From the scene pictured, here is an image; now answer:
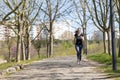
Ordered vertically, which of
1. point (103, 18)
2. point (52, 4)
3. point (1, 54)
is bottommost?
point (1, 54)

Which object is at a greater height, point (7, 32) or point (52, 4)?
point (52, 4)

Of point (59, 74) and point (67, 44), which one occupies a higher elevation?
point (67, 44)

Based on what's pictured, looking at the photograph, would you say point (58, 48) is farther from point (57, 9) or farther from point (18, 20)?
point (18, 20)

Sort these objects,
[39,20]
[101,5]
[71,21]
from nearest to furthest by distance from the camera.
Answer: [101,5] → [39,20] → [71,21]

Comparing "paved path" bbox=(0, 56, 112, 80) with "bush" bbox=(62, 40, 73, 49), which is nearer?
"paved path" bbox=(0, 56, 112, 80)

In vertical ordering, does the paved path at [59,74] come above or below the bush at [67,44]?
below

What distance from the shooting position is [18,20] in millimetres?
29422

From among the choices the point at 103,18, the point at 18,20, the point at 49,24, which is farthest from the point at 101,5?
the point at 49,24

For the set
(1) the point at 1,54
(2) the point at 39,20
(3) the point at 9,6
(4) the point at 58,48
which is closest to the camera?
(3) the point at 9,6

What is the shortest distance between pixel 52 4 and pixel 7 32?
8.37 m

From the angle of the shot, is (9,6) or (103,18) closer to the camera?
(9,6)

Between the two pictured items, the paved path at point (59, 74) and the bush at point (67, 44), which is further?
the bush at point (67, 44)

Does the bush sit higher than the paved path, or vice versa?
the bush

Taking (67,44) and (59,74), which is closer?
(59,74)
